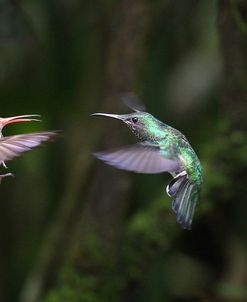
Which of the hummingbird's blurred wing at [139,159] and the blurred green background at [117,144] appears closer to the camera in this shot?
the hummingbird's blurred wing at [139,159]

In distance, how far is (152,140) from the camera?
1.86 meters

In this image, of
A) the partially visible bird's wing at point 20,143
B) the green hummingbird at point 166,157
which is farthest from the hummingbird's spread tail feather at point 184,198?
the partially visible bird's wing at point 20,143

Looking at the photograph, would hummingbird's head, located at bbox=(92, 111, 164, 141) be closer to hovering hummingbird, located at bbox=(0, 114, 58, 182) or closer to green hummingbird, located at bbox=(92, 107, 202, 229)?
green hummingbird, located at bbox=(92, 107, 202, 229)

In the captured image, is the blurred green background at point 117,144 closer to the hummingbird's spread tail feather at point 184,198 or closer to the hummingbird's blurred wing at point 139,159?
the hummingbird's spread tail feather at point 184,198

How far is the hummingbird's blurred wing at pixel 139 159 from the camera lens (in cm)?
168

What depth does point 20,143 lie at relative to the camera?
1.77m

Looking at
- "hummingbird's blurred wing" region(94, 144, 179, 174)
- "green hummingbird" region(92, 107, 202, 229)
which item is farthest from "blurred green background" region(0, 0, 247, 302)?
"hummingbird's blurred wing" region(94, 144, 179, 174)

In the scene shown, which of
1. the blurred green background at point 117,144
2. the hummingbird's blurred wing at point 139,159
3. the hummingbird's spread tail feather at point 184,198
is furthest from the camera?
the blurred green background at point 117,144

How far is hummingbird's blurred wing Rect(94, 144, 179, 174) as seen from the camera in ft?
5.51

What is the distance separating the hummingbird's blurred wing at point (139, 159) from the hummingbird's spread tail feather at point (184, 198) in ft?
0.28

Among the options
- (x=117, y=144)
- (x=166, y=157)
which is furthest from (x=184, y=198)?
(x=117, y=144)

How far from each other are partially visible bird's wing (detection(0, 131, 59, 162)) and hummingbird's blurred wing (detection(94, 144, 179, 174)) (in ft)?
0.43

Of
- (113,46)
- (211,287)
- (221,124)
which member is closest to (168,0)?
(113,46)

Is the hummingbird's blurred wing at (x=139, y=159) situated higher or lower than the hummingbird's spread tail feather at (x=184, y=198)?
higher
